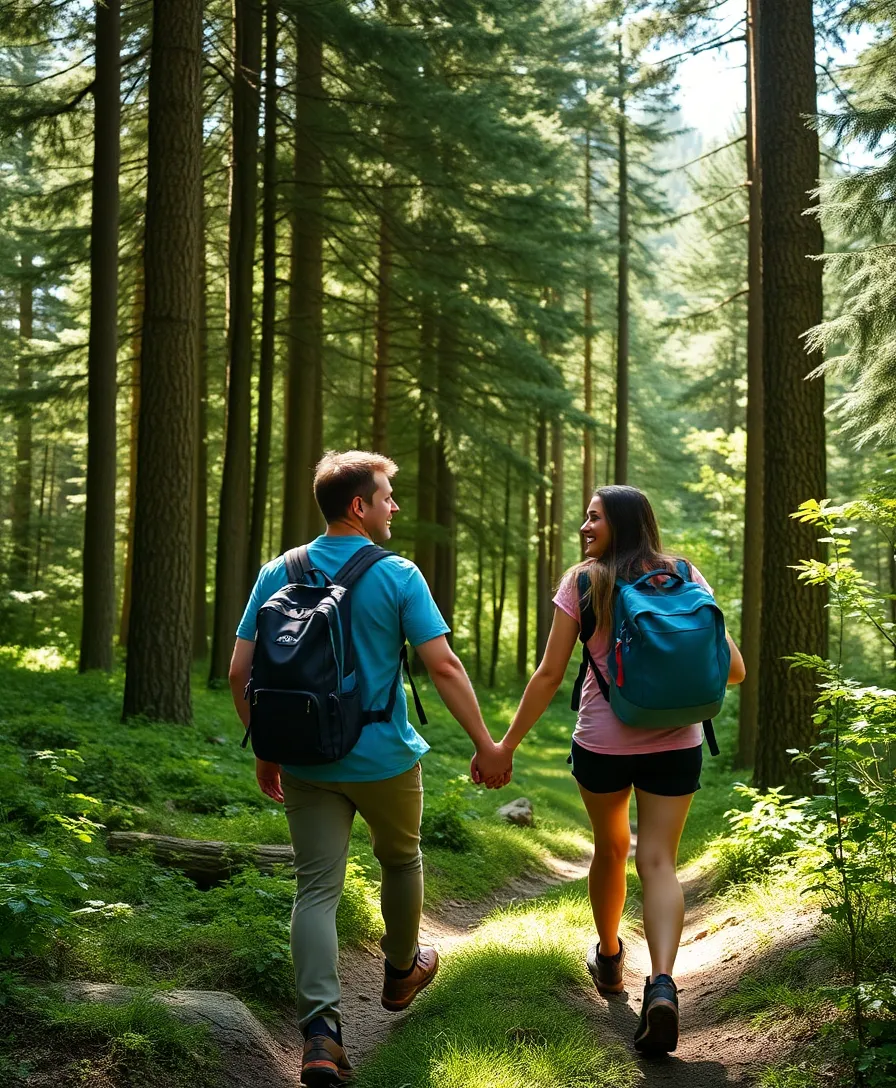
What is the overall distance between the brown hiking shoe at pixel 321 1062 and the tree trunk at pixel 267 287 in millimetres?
13162

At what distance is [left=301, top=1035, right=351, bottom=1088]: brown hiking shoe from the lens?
3.65 m

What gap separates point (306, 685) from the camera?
12.3 feet

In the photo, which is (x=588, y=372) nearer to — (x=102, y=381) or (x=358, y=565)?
(x=102, y=381)

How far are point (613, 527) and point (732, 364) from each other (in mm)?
29876

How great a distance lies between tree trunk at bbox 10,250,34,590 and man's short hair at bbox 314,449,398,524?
21.5 metres

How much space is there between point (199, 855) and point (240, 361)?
1056 centimetres

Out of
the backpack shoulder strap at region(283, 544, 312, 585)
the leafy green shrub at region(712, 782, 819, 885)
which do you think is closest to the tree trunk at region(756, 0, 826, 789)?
the leafy green shrub at region(712, 782, 819, 885)

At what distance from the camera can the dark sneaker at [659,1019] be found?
4.07 metres

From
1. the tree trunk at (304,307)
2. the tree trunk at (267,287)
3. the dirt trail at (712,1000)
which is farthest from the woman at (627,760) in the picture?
Result: the tree trunk at (304,307)

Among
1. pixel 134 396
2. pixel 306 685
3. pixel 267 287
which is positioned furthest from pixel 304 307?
pixel 306 685

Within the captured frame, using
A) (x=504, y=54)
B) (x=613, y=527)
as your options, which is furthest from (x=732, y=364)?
(x=613, y=527)

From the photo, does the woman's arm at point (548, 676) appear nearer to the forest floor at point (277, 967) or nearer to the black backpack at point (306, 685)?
the black backpack at point (306, 685)

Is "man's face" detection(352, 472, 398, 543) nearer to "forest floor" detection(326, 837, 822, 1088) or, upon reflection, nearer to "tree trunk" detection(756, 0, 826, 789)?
"forest floor" detection(326, 837, 822, 1088)

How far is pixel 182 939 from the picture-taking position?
4.91m
